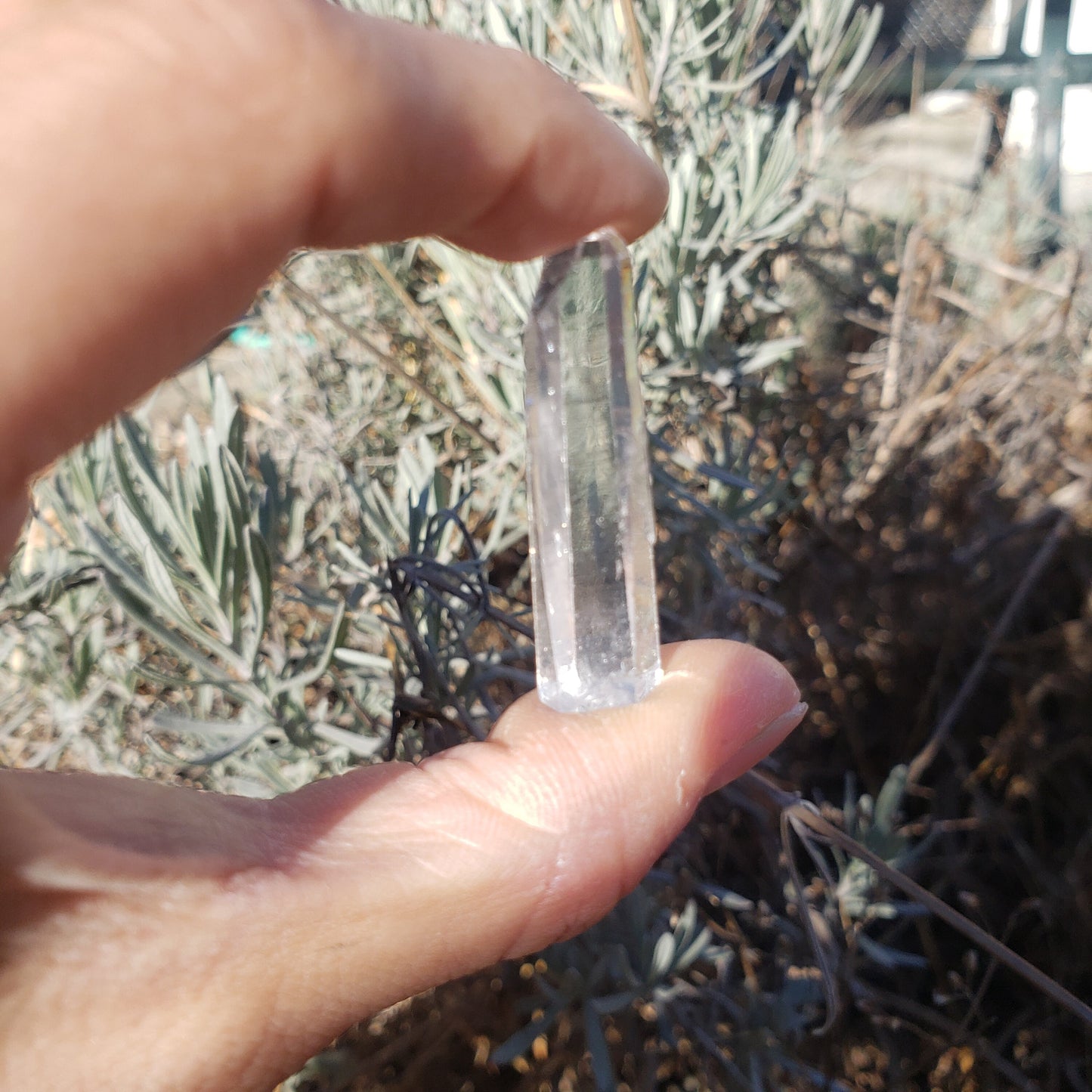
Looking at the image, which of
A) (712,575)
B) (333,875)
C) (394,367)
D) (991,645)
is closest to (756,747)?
(333,875)

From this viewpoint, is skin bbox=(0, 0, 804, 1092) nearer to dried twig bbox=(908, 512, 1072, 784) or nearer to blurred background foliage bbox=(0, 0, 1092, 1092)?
blurred background foliage bbox=(0, 0, 1092, 1092)

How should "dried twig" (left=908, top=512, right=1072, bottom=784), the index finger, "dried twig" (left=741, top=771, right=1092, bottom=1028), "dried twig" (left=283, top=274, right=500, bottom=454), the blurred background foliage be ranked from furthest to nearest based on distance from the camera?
"dried twig" (left=908, top=512, right=1072, bottom=784)
"dried twig" (left=283, top=274, right=500, bottom=454)
the blurred background foliage
"dried twig" (left=741, top=771, right=1092, bottom=1028)
the index finger

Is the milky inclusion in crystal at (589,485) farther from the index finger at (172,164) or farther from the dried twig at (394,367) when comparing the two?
the dried twig at (394,367)

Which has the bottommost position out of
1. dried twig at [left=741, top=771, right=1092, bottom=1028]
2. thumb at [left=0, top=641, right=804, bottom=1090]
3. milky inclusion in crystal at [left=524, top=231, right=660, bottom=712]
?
dried twig at [left=741, top=771, right=1092, bottom=1028]

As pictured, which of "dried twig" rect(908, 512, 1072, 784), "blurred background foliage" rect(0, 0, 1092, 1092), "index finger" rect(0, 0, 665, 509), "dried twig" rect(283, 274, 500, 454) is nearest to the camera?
"index finger" rect(0, 0, 665, 509)

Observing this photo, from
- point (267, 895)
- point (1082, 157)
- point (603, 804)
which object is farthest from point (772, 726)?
point (1082, 157)

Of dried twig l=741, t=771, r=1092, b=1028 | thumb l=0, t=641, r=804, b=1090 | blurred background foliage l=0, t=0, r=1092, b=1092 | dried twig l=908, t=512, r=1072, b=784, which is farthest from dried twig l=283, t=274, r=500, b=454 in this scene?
dried twig l=908, t=512, r=1072, b=784

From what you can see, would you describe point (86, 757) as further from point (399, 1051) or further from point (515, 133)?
point (515, 133)

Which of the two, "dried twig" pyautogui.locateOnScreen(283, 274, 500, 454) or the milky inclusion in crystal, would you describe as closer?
the milky inclusion in crystal
